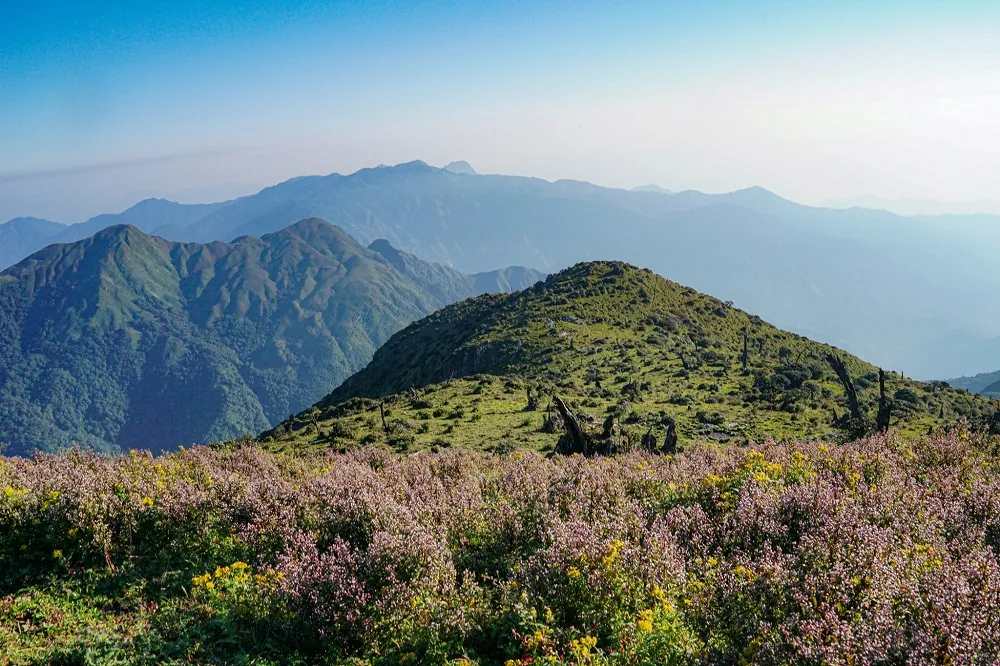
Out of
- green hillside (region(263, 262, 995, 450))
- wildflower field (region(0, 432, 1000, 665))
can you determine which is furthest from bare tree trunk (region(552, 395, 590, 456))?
wildflower field (region(0, 432, 1000, 665))

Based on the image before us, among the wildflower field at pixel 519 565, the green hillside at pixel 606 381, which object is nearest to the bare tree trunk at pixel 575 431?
the green hillside at pixel 606 381

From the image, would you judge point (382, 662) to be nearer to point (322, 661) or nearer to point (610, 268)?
point (322, 661)

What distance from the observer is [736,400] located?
37.5 m

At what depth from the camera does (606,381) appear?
1794 inches

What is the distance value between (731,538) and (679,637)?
2.52m

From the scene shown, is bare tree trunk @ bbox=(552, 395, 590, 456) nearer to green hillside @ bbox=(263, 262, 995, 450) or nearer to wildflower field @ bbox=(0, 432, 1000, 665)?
green hillside @ bbox=(263, 262, 995, 450)

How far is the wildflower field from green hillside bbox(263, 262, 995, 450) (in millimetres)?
15219

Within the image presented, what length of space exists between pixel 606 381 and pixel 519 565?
39128 mm

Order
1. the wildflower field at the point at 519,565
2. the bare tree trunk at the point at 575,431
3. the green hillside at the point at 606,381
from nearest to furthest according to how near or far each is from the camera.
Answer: the wildflower field at the point at 519,565 → the bare tree trunk at the point at 575,431 → the green hillside at the point at 606,381

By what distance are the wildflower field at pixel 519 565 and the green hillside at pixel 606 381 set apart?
599 inches

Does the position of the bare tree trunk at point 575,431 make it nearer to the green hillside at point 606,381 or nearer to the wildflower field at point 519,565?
the green hillside at point 606,381

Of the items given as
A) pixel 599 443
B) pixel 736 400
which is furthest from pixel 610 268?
pixel 599 443

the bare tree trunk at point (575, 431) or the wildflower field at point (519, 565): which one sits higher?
the wildflower field at point (519, 565)

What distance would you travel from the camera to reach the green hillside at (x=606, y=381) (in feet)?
104
